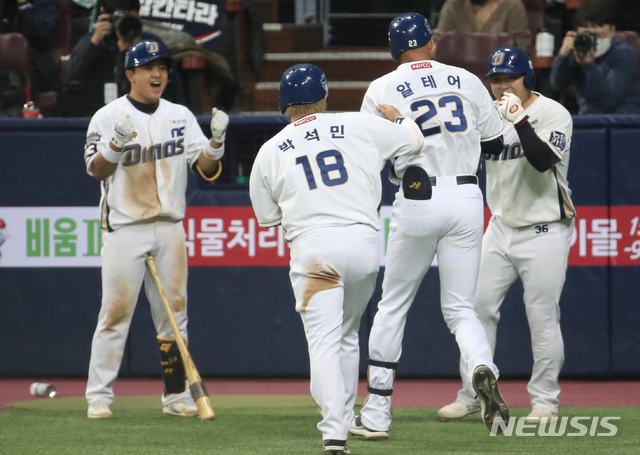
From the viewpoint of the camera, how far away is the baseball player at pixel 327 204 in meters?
A: 4.00

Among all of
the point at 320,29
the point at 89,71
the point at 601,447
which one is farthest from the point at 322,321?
the point at 320,29

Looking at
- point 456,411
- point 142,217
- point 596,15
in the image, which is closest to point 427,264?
point 456,411

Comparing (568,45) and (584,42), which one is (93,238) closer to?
(568,45)

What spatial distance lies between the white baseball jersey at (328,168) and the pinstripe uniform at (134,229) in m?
1.48

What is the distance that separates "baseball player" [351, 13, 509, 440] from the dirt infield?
1.44 metres

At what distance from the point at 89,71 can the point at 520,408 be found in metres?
4.28

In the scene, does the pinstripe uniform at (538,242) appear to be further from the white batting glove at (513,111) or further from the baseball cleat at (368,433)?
the baseball cleat at (368,433)

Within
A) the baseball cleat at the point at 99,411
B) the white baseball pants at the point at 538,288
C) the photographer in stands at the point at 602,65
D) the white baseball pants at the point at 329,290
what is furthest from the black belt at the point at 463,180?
the photographer in stands at the point at 602,65

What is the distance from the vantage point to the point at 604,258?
672cm

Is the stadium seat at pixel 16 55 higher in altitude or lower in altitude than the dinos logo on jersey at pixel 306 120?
higher

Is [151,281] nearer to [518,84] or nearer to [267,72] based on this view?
[518,84]

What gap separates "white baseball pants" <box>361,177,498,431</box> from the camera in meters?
4.48

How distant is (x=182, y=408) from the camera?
554 centimetres

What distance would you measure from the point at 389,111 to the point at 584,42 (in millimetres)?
2977
